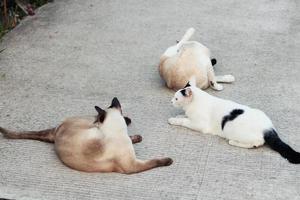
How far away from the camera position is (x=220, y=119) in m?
3.92

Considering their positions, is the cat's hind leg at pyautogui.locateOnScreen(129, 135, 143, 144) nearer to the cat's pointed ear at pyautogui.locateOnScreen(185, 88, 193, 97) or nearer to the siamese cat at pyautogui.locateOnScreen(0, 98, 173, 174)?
the siamese cat at pyautogui.locateOnScreen(0, 98, 173, 174)

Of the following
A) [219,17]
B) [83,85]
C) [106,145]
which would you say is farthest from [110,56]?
[106,145]

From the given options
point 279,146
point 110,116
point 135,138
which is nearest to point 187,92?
point 135,138

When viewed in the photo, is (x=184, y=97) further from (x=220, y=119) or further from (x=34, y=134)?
(x=34, y=134)

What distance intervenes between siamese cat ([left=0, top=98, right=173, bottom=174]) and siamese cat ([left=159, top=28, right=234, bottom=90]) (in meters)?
0.94

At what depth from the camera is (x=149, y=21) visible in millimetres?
6113

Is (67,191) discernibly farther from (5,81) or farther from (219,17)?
(219,17)

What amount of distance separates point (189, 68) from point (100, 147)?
1319 mm

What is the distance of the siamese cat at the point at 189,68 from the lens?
4.54m

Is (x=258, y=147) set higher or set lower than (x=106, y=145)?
lower

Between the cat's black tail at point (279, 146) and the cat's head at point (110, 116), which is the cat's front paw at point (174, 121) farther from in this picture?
the cat's black tail at point (279, 146)

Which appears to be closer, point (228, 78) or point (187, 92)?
point (187, 92)

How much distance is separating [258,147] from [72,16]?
3.26 m

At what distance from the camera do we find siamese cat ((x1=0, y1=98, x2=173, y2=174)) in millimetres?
3564
